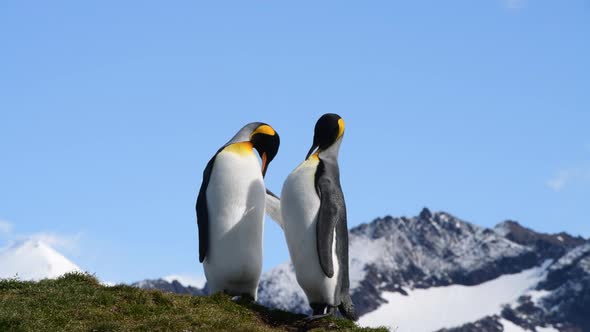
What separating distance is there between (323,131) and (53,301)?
6.43m

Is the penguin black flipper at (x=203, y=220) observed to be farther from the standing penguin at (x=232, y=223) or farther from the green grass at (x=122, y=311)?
the green grass at (x=122, y=311)

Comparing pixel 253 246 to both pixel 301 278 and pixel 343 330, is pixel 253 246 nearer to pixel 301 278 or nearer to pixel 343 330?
pixel 301 278

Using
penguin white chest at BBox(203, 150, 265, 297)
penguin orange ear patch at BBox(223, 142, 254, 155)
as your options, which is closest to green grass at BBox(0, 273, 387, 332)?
penguin white chest at BBox(203, 150, 265, 297)

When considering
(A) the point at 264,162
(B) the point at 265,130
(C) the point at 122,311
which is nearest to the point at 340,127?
(B) the point at 265,130

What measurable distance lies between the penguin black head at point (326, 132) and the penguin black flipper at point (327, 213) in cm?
75

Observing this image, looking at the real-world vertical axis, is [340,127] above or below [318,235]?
above

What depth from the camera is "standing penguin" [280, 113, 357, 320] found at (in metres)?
18.9

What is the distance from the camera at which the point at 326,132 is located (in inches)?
807

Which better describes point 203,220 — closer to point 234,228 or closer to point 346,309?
point 234,228

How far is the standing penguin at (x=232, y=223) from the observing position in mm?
19484

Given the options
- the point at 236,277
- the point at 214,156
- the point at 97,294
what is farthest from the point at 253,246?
the point at 97,294

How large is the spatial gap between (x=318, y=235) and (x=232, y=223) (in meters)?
1.78

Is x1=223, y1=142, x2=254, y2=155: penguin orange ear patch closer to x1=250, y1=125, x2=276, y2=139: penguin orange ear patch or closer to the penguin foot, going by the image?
x1=250, y1=125, x2=276, y2=139: penguin orange ear patch

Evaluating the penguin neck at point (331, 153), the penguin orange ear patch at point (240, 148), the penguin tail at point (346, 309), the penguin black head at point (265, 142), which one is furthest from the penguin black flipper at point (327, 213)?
the penguin black head at point (265, 142)
